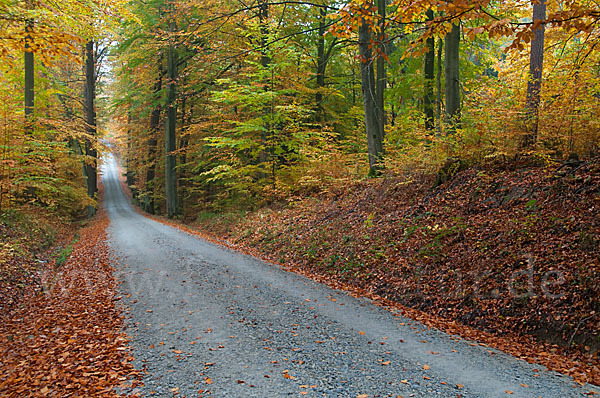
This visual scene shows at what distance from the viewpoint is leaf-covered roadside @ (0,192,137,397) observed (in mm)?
3873

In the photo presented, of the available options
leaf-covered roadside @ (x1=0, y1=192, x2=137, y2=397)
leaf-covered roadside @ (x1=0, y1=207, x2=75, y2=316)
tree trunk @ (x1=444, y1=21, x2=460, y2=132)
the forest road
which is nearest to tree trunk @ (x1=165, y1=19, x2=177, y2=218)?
leaf-covered roadside @ (x1=0, y1=207, x2=75, y2=316)

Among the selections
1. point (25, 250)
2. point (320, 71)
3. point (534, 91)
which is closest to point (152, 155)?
point (320, 71)

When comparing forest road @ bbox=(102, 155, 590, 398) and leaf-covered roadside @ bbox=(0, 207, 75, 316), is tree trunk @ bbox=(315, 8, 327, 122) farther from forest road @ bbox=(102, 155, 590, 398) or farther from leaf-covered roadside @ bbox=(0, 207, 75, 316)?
leaf-covered roadside @ bbox=(0, 207, 75, 316)

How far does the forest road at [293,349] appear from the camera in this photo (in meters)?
3.66

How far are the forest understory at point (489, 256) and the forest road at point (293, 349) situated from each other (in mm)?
584

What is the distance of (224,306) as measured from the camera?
6.24m

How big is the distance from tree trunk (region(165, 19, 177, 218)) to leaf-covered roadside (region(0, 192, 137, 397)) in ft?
44.7

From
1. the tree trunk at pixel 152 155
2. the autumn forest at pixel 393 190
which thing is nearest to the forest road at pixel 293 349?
the autumn forest at pixel 393 190

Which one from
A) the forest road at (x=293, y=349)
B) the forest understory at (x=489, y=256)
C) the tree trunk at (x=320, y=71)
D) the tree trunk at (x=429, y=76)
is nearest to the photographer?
the forest road at (x=293, y=349)

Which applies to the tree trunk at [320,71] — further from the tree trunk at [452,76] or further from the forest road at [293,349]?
the forest road at [293,349]

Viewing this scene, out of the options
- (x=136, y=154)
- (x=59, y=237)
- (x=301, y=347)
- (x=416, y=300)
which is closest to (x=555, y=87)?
(x=416, y=300)

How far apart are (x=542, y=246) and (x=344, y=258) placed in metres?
4.02

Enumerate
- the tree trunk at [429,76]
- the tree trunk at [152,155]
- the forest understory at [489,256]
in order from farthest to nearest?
the tree trunk at [152,155]
the tree trunk at [429,76]
the forest understory at [489,256]

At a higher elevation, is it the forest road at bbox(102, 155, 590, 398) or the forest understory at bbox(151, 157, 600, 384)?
the forest understory at bbox(151, 157, 600, 384)
